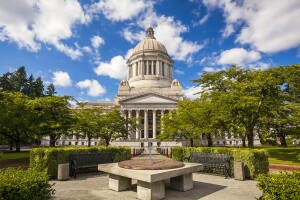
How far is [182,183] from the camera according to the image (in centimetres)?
1027

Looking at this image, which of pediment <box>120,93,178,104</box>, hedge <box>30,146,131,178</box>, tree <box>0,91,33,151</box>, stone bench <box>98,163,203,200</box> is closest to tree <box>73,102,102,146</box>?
tree <box>0,91,33,151</box>

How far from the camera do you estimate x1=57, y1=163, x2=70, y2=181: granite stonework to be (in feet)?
41.3

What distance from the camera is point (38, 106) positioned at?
22734 mm

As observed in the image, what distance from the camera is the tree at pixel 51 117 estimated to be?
2102cm

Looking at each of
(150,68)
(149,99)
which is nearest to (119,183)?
(149,99)

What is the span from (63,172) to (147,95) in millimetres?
54892

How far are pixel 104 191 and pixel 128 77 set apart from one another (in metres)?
81.9

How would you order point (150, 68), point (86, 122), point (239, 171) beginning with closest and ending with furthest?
point (239, 171)
point (86, 122)
point (150, 68)

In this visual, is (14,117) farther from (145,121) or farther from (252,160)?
(145,121)

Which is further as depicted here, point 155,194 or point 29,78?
point 29,78

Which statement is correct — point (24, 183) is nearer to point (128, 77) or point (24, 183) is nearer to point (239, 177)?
point (239, 177)

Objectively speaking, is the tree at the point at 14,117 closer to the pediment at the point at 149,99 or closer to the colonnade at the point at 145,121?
the colonnade at the point at 145,121

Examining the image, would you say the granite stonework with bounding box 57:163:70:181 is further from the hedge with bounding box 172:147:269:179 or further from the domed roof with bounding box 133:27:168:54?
the domed roof with bounding box 133:27:168:54

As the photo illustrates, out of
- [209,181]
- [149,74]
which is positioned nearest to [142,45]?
[149,74]
